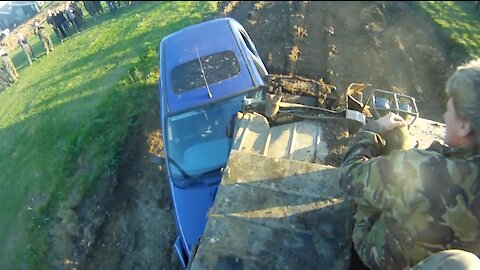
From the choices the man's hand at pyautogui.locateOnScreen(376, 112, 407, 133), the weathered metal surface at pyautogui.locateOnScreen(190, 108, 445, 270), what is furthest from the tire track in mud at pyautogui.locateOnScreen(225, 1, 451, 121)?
the weathered metal surface at pyautogui.locateOnScreen(190, 108, 445, 270)

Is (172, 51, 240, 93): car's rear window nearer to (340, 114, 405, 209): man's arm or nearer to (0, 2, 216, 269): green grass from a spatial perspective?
(0, 2, 216, 269): green grass

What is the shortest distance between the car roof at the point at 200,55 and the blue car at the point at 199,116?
1 centimetres

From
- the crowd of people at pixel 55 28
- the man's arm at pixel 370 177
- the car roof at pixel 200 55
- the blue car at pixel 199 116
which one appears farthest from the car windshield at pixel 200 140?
the crowd of people at pixel 55 28

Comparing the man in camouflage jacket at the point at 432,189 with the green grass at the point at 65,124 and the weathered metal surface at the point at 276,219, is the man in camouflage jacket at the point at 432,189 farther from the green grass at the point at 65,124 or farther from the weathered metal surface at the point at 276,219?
the green grass at the point at 65,124

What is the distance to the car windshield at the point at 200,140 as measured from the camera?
18.6 feet

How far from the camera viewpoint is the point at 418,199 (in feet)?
8.11

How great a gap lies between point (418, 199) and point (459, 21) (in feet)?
32.4

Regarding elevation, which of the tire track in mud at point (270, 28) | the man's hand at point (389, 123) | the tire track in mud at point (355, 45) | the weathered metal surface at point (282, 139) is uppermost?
the man's hand at point (389, 123)

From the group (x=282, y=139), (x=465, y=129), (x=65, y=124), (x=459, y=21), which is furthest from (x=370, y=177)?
(x=459, y=21)

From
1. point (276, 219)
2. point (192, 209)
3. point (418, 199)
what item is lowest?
A: point (192, 209)

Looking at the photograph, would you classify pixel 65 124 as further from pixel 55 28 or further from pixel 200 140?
pixel 55 28

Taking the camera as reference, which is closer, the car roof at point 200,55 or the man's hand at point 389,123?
the man's hand at point 389,123

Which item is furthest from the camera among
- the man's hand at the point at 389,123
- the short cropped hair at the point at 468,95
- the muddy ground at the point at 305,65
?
the muddy ground at the point at 305,65

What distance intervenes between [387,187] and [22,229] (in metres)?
6.68
